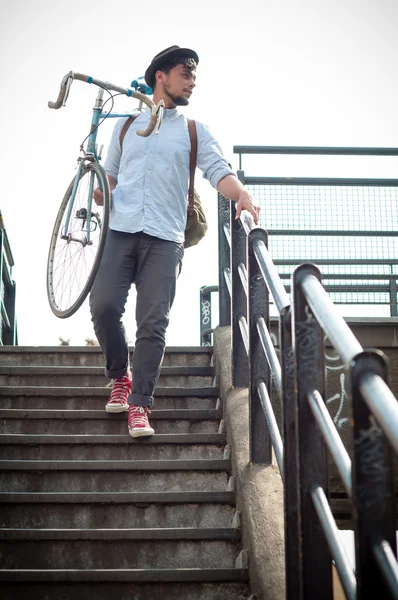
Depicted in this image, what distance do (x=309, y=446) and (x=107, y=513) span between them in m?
1.82

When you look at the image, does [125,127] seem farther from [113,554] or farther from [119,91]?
[113,554]

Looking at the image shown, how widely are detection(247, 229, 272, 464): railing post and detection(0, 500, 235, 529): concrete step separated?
371 mm

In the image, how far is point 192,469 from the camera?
4047 mm

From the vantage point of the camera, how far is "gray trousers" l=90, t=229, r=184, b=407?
4246 mm

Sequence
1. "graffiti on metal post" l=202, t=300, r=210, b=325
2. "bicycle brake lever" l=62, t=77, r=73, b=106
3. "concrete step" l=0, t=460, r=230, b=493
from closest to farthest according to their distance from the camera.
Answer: "concrete step" l=0, t=460, r=230, b=493
"bicycle brake lever" l=62, t=77, r=73, b=106
"graffiti on metal post" l=202, t=300, r=210, b=325

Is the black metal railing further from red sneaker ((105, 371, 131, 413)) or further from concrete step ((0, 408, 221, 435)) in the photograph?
red sneaker ((105, 371, 131, 413))

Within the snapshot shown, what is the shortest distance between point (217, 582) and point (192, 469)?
2.92 ft

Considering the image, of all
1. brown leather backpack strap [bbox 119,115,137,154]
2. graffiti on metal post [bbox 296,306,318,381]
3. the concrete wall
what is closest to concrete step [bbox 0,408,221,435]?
the concrete wall

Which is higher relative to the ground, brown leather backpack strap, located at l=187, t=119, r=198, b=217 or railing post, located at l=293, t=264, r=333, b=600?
brown leather backpack strap, located at l=187, t=119, r=198, b=217

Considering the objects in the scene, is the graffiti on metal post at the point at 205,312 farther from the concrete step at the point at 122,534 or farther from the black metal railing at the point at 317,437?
the concrete step at the point at 122,534

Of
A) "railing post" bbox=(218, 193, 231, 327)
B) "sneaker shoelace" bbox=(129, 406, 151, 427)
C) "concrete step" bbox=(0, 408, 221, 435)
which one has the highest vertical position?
"railing post" bbox=(218, 193, 231, 327)

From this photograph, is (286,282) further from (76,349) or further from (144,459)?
(144,459)

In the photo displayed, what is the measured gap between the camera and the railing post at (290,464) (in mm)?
2338

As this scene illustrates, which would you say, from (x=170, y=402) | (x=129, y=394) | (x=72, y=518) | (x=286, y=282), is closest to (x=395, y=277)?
(x=286, y=282)
